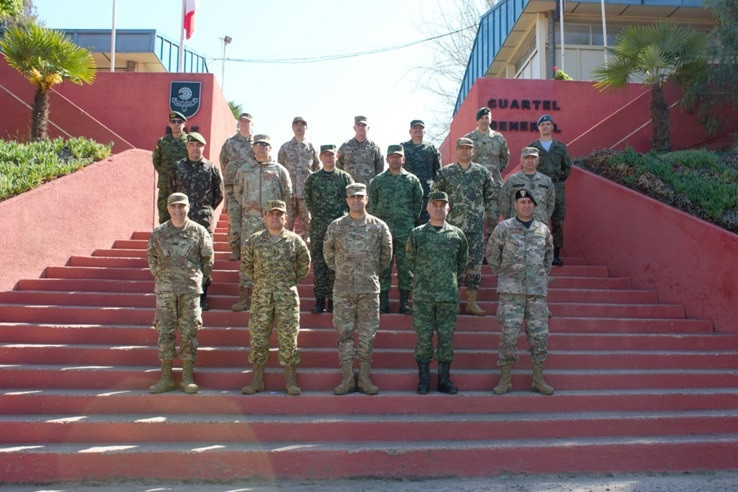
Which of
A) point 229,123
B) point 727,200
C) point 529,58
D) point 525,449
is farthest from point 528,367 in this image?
point 529,58

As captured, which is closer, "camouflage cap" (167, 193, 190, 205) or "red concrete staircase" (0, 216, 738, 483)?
"red concrete staircase" (0, 216, 738, 483)

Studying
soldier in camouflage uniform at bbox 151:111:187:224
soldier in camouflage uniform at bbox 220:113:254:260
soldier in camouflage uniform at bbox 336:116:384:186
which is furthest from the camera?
soldier in camouflage uniform at bbox 220:113:254:260

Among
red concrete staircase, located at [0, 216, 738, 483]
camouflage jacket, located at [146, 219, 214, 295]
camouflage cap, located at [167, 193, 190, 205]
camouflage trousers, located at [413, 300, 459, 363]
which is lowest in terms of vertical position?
red concrete staircase, located at [0, 216, 738, 483]

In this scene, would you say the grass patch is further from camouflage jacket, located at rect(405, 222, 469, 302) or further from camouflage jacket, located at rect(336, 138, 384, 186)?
camouflage jacket, located at rect(405, 222, 469, 302)

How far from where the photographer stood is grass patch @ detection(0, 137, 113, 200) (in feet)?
24.2

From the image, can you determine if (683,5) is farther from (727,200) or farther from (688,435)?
(688,435)

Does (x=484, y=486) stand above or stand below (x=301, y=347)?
below

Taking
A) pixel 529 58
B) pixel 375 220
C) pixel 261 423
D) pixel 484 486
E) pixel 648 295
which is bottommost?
pixel 484 486

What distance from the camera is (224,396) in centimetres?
514

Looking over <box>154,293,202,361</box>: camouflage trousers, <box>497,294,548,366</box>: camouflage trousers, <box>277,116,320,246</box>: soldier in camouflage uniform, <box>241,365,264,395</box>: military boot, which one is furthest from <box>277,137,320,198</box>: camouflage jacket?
<box>497,294,548,366</box>: camouflage trousers

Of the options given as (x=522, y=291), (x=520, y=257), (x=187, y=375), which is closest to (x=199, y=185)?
(x=187, y=375)

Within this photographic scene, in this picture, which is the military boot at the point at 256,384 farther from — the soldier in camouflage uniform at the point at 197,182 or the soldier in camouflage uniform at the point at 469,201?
the soldier in camouflage uniform at the point at 469,201

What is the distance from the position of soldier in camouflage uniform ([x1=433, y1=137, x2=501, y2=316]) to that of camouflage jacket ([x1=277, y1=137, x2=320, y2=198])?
6.68ft

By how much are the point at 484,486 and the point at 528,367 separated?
1.64 metres
